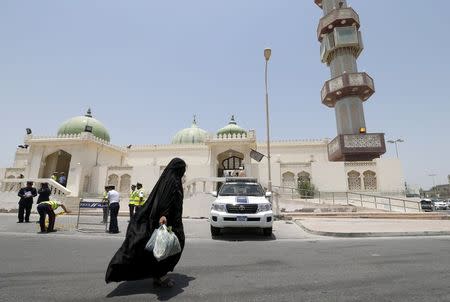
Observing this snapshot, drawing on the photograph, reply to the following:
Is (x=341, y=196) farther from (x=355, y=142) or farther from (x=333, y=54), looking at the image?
(x=333, y=54)

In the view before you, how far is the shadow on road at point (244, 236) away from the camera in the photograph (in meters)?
8.30

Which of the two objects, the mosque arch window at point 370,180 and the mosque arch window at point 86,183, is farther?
the mosque arch window at point 86,183

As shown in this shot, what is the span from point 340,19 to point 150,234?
3229 centimetres

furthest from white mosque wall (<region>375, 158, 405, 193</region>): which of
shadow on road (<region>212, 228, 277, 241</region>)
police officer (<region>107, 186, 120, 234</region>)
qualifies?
police officer (<region>107, 186, 120, 234</region>)

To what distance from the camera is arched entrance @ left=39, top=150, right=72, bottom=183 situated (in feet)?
99.3

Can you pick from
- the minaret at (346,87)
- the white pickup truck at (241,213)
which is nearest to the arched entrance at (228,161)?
the minaret at (346,87)

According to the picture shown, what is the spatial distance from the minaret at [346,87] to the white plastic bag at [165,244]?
25711mm

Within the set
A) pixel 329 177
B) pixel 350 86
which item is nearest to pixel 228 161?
pixel 329 177

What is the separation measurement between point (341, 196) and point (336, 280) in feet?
72.4

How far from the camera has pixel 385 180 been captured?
80.4 ft

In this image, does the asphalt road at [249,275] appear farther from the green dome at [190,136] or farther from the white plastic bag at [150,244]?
the green dome at [190,136]

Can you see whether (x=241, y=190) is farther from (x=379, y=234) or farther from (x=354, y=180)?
(x=354, y=180)

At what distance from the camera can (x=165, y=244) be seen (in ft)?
10.7

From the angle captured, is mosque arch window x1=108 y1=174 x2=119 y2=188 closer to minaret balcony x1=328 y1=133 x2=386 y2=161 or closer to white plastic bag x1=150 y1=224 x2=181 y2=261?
minaret balcony x1=328 y1=133 x2=386 y2=161
